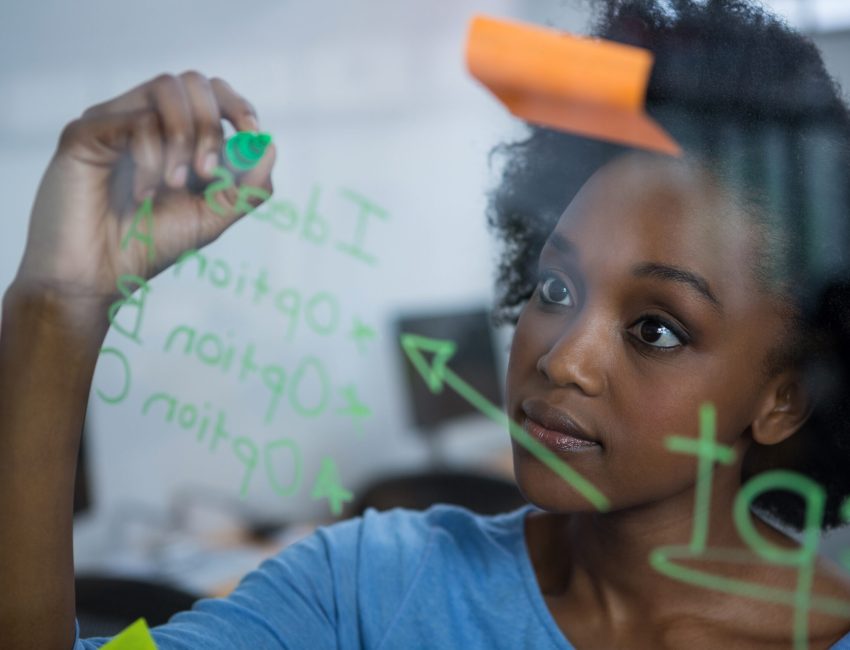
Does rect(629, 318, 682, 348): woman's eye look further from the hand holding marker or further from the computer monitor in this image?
the computer monitor

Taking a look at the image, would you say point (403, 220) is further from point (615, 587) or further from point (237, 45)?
point (615, 587)

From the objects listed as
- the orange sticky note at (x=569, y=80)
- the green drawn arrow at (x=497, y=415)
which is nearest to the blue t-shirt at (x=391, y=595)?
the green drawn arrow at (x=497, y=415)

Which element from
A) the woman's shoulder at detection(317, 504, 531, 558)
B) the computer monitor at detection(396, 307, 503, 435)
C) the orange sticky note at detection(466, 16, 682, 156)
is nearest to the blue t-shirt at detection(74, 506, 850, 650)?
the woman's shoulder at detection(317, 504, 531, 558)

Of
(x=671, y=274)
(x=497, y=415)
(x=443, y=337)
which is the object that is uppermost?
(x=671, y=274)

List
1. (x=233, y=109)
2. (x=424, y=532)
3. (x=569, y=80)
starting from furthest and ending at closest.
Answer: (x=424, y=532) < (x=233, y=109) < (x=569, y=80)

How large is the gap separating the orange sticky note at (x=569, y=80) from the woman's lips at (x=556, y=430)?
15 cm

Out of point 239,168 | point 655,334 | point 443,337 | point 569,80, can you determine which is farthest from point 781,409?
point 443,337

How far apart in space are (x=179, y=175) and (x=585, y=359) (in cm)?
26

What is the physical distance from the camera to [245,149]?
20.1 inches

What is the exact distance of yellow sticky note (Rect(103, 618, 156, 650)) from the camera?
1.57 feet

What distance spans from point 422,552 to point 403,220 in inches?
20.0

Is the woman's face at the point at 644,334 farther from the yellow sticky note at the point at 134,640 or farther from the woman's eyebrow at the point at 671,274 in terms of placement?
the yellow sticky note at the point at 134,640

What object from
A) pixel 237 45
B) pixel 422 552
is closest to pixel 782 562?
pixel 422 552

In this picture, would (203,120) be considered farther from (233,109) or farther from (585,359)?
(585,359)
